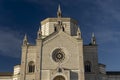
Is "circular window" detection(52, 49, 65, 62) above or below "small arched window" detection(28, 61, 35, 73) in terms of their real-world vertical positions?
above

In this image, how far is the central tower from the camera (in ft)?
139

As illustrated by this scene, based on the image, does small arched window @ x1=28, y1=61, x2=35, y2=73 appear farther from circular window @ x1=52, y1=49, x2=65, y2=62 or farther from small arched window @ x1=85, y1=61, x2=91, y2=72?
small arched window @ x1=85, y1=61, x2=91, y2=72

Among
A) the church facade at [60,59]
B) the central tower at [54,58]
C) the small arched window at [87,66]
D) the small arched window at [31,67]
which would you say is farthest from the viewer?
the small arched window at [87,66]

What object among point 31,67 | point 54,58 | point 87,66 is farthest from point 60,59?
point 31,67

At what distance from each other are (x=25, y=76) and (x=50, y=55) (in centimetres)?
596

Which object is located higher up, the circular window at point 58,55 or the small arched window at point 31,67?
the circular window at point 58,55

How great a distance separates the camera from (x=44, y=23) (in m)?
52.8

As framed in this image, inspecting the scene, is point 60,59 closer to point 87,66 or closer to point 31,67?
point 87,66

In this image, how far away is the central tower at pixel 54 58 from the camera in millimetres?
42500

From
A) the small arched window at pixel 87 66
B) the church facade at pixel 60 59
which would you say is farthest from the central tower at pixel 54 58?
the small arched window at pixel 87 66

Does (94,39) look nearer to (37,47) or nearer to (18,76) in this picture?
(37,47)

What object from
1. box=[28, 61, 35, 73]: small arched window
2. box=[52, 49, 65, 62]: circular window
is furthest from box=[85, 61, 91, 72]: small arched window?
box=[28, 61, 35, 73]: small arched window

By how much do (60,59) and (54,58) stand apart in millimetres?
1096

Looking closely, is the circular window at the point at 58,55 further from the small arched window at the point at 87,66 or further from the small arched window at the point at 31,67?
the small arched window at the point at 87,66
